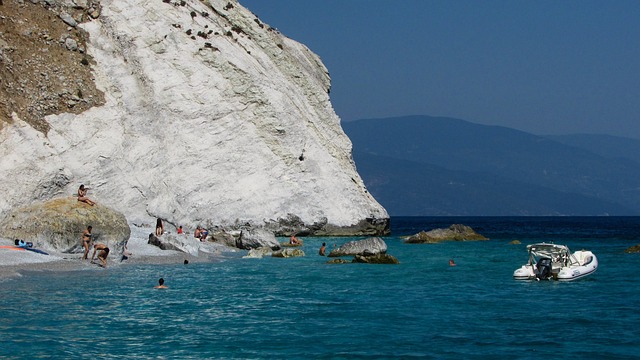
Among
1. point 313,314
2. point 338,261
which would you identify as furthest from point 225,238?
point 313,314

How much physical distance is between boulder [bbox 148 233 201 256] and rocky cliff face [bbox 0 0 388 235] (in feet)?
39.1

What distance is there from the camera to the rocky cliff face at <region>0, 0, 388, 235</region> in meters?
59.8

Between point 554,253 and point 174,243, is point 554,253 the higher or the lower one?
the higher one

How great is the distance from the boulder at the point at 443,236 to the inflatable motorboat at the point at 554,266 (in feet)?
93.4

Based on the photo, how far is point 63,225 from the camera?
38125mm

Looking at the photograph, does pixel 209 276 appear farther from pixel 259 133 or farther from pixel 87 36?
pixel 87 36

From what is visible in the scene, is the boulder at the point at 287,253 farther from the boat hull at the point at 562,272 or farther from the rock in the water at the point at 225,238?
the boat hull at the point at 562,272

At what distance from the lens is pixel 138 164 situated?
62.5m

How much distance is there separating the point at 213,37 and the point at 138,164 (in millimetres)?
15986

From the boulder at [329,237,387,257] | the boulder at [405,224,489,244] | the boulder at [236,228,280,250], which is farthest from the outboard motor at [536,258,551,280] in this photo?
the boulder at [405,224,489,244]

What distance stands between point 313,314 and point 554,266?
15995mm

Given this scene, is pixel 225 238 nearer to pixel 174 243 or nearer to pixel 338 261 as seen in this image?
pixel 174 243

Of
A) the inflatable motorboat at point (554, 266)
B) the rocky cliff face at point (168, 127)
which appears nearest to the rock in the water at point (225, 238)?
the rocky cliff face at point (168, 127)

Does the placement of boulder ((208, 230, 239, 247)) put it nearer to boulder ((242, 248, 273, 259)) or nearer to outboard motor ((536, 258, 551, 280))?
boulder ((242, 248, 273, 259))
